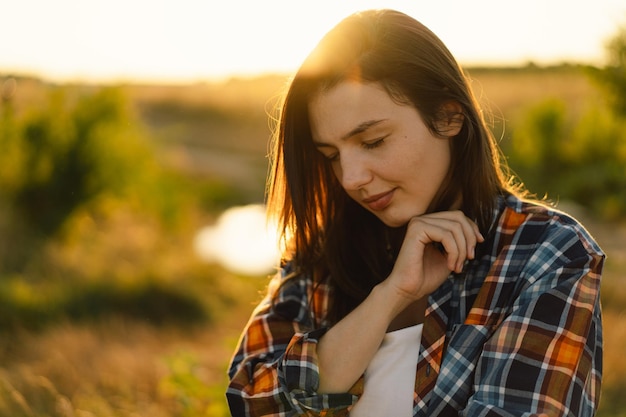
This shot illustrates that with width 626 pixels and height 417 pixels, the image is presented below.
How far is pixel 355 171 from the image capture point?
6.13 ft

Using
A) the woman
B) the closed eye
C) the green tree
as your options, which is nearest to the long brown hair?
the woman

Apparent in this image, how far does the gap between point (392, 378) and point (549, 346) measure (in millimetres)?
429

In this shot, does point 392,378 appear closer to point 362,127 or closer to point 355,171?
point 355,171

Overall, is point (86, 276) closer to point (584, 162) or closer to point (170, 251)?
point (170, 251)

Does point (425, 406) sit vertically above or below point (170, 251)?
above

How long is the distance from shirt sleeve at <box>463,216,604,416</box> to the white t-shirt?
219 mm

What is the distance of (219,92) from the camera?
36.8 m

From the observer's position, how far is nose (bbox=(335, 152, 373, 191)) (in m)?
1.86

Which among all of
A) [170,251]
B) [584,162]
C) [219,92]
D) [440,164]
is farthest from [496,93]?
[440,164]

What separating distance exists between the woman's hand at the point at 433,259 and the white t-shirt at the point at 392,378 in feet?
0.35

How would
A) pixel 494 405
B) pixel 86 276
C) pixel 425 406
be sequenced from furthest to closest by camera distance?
pixel 86 276, pixel 425 406, pixel 494 405

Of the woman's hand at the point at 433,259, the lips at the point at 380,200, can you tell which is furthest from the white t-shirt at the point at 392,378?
the lips at the point at 380,200

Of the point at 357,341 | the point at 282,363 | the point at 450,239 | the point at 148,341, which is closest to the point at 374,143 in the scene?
the point at 450,239

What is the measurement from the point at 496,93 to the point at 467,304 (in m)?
29.1
